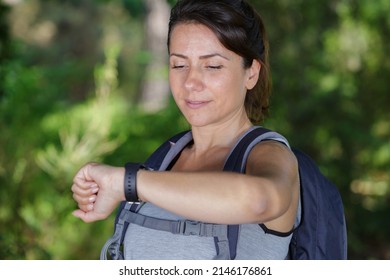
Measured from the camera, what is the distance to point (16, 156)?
556 centimetres

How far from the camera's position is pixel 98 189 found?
A: 1.49m

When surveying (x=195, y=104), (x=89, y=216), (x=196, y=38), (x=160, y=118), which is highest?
(x=196, y=38)

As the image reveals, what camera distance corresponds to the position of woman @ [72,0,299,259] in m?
1.33

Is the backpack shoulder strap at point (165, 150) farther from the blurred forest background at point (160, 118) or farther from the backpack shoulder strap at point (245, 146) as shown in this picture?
the blurred forest background at point (160, 118)

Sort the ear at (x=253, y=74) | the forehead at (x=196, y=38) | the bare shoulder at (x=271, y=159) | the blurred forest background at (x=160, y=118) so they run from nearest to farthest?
the bare shoulder at (x=271, y=159), the forehead at (x=196, y=38), the ear at (x=253, y=74), the blurred forest background at (x=160, y=118)

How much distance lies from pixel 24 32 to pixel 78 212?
774 inches

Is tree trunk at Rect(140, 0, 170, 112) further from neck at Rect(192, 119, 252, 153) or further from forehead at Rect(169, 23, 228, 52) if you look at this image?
forehead at Rect(169, 23, 228, 52)

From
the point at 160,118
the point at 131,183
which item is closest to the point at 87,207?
the point at 131,183

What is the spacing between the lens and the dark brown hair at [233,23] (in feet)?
5.84

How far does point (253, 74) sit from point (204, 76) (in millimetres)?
238

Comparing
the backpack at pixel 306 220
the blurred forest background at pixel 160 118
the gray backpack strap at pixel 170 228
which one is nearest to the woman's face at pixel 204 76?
the backpack at pixel 306 220

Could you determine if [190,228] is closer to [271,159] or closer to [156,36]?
[271,159]

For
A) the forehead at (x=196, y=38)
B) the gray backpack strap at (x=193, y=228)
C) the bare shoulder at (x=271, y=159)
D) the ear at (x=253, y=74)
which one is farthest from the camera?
the ear at (x=253, y=74)
